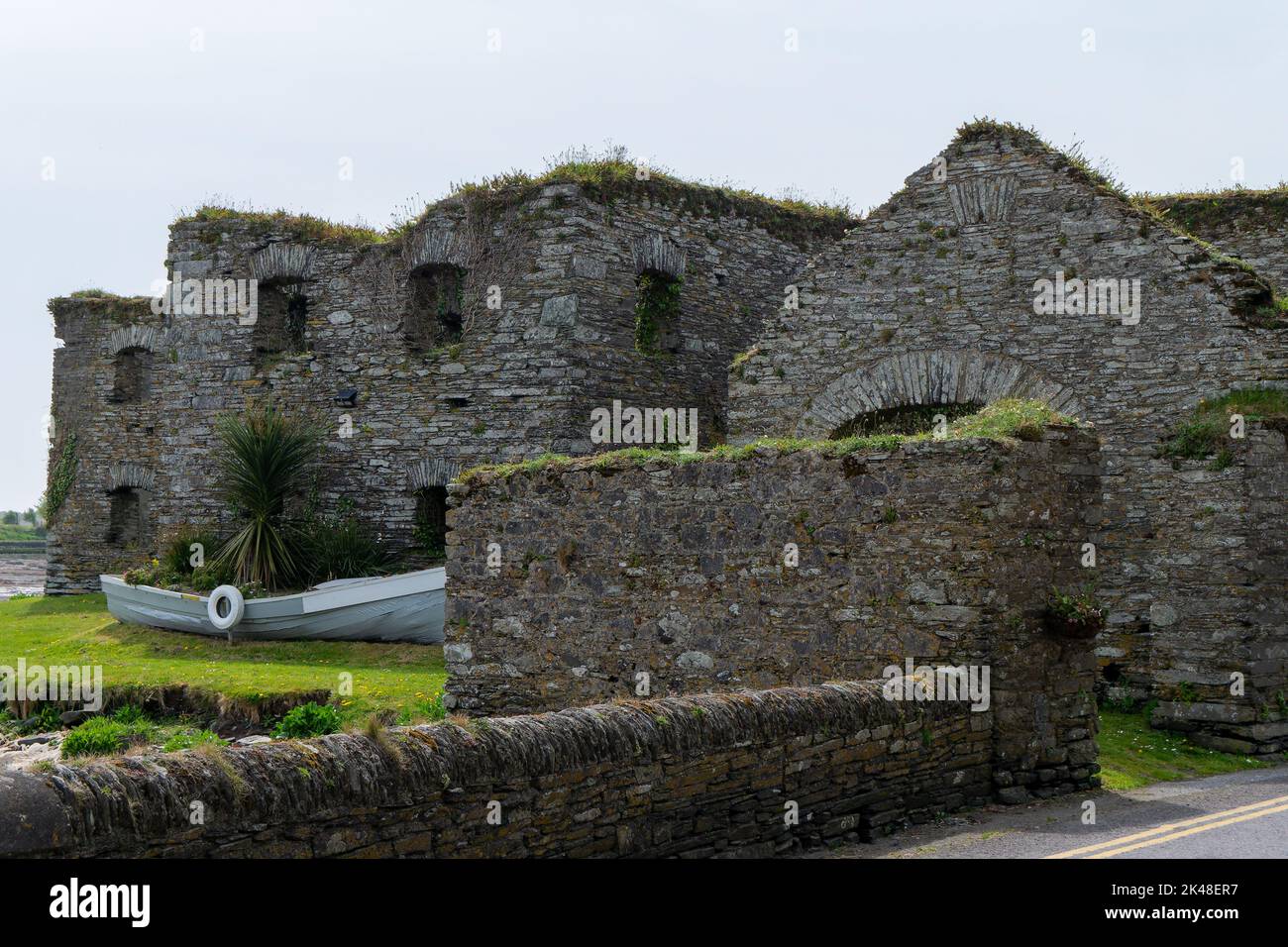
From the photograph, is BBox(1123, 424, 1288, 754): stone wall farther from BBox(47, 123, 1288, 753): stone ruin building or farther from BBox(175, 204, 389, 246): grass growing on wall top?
BBox(175, 204, 389, 246): grass growing on wall top

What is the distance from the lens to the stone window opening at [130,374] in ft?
99.3

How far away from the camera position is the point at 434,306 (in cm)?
2338

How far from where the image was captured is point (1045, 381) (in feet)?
57.8

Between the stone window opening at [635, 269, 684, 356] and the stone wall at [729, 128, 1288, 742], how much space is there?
11.7ft

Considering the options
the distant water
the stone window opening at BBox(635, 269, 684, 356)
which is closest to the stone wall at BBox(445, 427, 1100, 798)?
the stone window opening at BBox(635, 269, 684, 356)

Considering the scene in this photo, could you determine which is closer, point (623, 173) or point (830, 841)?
point (830, 841)

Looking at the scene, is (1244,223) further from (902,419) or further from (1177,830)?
(1177,830)

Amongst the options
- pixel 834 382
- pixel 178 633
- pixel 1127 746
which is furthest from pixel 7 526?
pixel 1127 746

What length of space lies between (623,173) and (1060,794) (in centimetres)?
1356

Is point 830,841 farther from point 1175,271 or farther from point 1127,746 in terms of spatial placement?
point 1175,271

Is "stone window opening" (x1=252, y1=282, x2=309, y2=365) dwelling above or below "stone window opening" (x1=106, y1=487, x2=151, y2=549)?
above

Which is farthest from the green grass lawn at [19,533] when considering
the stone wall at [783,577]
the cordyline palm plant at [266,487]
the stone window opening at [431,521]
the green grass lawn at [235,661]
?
the stone wall at [783,577]

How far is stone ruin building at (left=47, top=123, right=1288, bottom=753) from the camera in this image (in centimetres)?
1593
